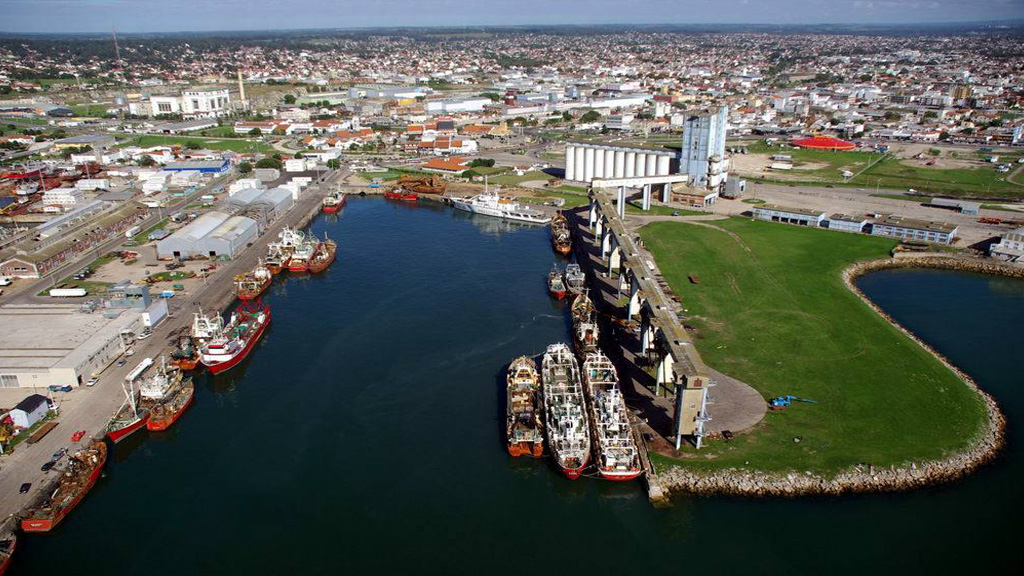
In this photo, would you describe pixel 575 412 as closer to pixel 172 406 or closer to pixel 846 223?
pixel 172 406

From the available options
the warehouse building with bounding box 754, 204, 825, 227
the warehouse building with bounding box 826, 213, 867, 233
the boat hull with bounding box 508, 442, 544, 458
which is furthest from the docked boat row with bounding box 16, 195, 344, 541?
the warehouse building with bounding box 826, 213, 867, 233

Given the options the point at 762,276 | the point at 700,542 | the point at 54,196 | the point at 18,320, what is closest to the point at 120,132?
the point at 54,196

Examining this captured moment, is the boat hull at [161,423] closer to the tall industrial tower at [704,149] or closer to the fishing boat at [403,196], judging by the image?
the fishing boat at [403,196]

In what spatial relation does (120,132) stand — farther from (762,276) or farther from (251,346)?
(762,276)

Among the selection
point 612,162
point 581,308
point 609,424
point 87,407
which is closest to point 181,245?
point 87,407

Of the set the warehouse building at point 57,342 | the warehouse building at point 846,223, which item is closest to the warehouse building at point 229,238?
the warehouse building at point 57,342

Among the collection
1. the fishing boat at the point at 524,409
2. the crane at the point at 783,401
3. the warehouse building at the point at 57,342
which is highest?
the warehouse building at the point at 57,342
